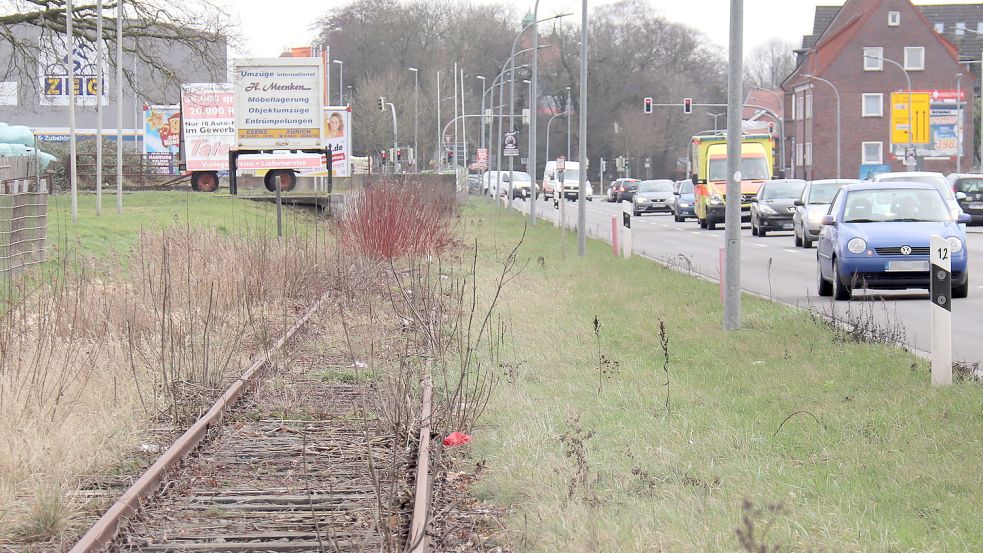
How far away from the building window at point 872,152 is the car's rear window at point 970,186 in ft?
144

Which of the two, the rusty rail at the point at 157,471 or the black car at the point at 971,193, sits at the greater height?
the black car at the point at 971,193

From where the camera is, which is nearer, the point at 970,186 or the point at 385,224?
the point at 385,224

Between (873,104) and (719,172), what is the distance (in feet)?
153

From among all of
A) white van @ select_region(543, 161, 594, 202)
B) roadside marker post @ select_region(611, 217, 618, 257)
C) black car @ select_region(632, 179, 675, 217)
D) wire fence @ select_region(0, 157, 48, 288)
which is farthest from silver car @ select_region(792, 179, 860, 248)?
white van @ select_region(543, 161, 594, 202)

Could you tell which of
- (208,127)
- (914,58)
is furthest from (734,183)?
(914,58)

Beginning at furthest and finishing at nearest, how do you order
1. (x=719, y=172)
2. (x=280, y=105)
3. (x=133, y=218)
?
(x=719, y=172) → (x=280, y=105) → (x=133, y=218)

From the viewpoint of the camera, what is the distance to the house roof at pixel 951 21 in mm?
95312

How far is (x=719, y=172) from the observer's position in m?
43.8

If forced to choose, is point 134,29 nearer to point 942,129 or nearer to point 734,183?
point 734,183

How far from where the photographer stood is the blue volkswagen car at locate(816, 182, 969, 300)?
17.3 m

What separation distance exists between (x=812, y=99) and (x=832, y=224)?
2825 inches

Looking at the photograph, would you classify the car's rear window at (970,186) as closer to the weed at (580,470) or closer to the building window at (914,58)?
the weed at (580,470)

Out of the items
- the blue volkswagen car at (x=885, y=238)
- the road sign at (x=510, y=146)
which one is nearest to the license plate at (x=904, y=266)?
the blue volkswagen car at (x=885, y=238)

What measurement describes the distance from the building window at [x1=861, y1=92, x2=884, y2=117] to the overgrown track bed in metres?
80.8
